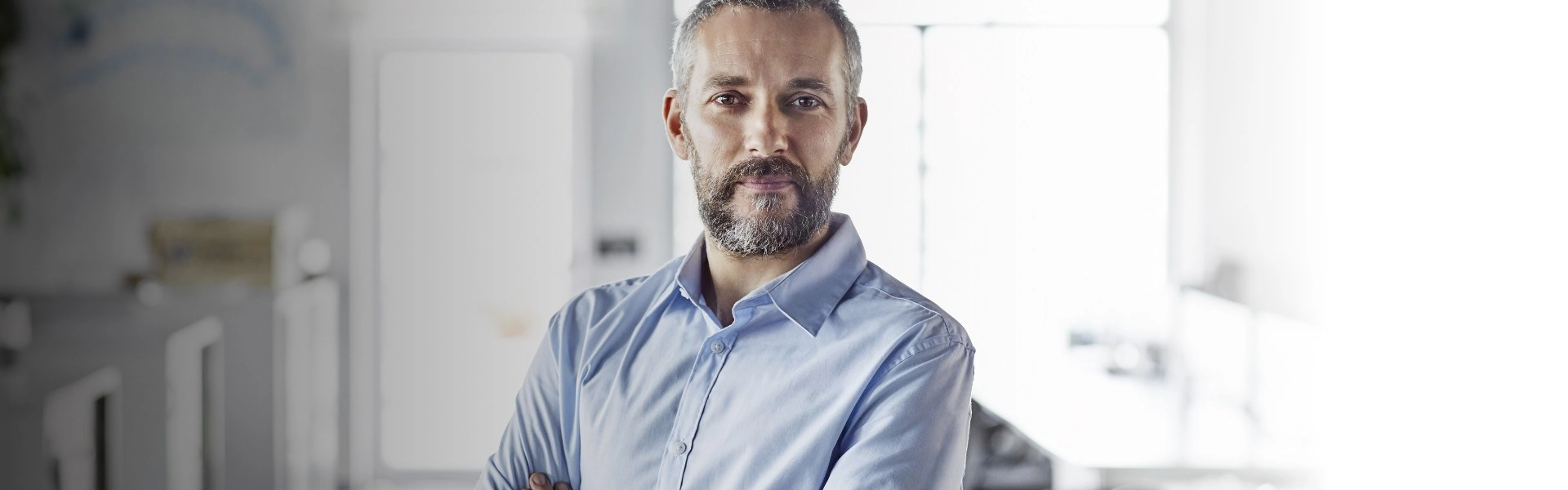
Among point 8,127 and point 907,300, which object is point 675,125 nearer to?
point 907,300

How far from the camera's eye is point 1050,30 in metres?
3.27

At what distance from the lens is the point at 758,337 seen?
128 cm

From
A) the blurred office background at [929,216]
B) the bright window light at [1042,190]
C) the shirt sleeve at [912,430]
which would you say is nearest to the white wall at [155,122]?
the blurred office background at [929,216]

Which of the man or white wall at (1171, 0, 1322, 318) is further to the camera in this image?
white wall at (1171, 0, 1322, 318)

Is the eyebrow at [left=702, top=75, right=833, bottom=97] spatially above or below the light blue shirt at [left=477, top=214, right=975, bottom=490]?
above

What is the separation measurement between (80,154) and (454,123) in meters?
0.94

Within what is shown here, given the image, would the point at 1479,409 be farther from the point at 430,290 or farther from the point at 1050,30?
the point at 430,290

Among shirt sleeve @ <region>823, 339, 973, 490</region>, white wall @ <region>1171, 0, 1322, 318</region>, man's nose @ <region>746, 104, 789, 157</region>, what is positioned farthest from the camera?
white wall @ <region>1171, 0, 1322, 318</region>

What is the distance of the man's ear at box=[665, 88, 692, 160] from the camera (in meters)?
1.37

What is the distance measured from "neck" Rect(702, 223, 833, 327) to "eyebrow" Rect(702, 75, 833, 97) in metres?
0.16

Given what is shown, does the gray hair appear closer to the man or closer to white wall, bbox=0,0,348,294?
the man

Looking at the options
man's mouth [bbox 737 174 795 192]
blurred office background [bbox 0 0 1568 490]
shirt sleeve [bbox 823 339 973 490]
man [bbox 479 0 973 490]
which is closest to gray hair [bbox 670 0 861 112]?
man [bbox 479 0 973 490]

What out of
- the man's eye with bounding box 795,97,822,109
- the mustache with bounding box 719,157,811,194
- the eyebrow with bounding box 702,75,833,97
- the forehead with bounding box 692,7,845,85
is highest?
the forehead with bounding box 692,7,845,85

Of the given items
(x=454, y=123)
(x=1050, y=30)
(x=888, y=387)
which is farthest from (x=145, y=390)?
(x=1050, y=30)
